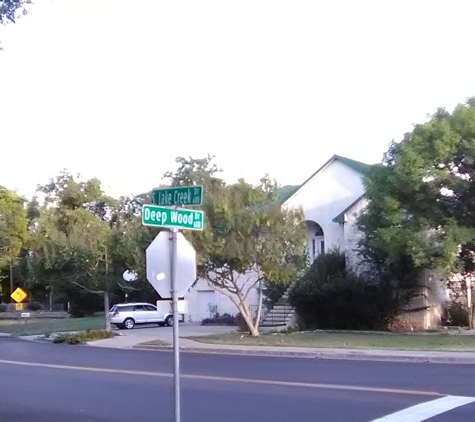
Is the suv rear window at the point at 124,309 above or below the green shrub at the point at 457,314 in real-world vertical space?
above

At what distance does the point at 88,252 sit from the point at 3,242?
94.9ft

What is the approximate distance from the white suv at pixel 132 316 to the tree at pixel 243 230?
14.9m

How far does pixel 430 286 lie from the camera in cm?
3606

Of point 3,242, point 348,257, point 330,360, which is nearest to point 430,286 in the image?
point 348,257

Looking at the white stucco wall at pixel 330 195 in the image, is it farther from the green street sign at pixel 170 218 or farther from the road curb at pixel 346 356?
the green street sign at pixel 170 218

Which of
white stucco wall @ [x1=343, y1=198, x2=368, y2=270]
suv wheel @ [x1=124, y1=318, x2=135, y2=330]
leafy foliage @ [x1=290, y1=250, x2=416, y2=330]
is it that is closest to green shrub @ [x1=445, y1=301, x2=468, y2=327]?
leafy foliage @ [x1=290, y1=250, x2=416, y2=330]

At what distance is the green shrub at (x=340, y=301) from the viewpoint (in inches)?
1345

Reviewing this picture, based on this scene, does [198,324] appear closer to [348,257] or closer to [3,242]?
[348,257]

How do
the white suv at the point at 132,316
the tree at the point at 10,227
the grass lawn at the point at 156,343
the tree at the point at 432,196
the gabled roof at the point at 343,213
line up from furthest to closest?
the tree at the point at 10,227 → the white suv at the point at 132,316 → the gabled roof at the point at 343,213 → the grass lawn at the point at 156,343 → the tree at the point at 432,196

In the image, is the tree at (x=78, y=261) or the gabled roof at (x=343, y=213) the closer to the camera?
the gabled roof at (x=343, y=213)

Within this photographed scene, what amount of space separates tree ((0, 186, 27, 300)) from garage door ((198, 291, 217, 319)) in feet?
77.5

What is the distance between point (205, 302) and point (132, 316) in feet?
14.1

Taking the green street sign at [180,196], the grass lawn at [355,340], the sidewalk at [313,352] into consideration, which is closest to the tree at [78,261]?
the sidewalk at [313,352]

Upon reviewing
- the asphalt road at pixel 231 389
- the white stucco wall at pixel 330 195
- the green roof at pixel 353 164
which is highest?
the green roof at pixel 353 164
